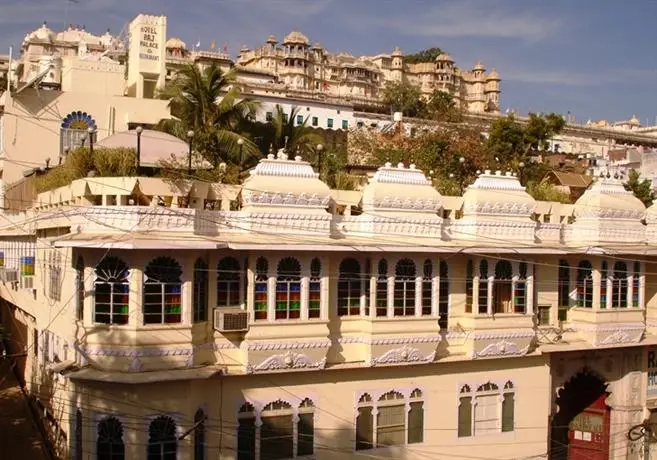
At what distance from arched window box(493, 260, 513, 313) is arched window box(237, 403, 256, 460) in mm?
6011

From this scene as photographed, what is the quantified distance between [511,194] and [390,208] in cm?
322

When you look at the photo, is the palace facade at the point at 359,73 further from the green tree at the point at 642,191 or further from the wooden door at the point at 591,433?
the wooden door at the point at 591,433

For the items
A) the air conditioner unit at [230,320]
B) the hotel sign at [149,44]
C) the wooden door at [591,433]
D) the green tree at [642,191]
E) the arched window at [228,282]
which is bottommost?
the wooden door at [591,433]

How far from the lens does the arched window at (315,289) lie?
1481 centimetres

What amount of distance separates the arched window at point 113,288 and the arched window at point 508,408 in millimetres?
8725

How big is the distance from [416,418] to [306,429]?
250cm

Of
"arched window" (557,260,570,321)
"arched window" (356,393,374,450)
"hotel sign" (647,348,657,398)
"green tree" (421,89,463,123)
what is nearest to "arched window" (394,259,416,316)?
"arched window" (356,393,374,450)

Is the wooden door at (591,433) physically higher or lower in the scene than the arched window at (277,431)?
lower

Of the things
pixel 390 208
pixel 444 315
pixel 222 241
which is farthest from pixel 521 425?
pixel 222 241

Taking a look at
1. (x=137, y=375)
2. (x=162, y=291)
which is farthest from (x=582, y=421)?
(x=137, y=375)

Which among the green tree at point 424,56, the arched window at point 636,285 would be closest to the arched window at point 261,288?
the arched window at point 636,285

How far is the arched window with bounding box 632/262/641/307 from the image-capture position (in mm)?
18938

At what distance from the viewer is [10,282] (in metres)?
21.0

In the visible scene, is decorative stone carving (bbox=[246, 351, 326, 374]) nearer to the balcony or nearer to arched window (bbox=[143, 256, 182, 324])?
arched window (bbox=[143, 256, 182, 324])
